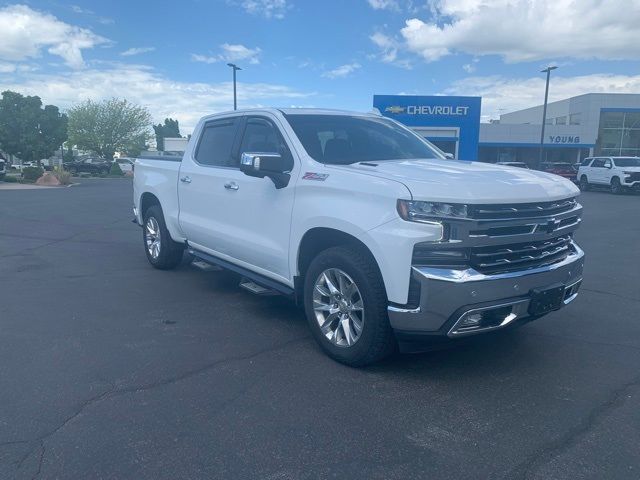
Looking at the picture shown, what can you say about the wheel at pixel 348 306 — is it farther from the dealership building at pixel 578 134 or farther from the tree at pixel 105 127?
the tree at pixel 105 127

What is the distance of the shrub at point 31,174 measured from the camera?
31297mm

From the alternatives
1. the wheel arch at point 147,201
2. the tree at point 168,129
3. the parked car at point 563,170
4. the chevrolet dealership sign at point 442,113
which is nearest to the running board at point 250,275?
the wheel arch at point 147,201

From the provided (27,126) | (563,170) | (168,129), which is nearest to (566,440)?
(563,170)

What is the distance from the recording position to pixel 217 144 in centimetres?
626

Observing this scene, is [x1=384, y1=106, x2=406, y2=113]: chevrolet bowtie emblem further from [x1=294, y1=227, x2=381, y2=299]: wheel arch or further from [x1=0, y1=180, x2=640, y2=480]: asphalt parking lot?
[x1=294, y1=227, x2=381, y2=299]: wheel arch

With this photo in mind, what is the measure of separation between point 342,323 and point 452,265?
107cm

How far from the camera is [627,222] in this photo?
1491 centimetres

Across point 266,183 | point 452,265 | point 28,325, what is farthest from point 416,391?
point 28,325

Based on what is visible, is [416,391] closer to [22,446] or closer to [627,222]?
[22,446]

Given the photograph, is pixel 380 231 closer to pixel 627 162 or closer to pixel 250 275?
pixel 250 275

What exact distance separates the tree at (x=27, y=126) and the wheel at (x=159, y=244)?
35.0 m

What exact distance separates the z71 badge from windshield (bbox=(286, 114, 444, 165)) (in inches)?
A: 8.8

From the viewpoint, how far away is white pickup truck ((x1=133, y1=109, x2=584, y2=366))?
367cm

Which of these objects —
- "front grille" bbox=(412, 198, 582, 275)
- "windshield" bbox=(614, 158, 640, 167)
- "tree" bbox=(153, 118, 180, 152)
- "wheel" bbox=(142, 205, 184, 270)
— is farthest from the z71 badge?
"tree" bbox=(153, 118, 180, 152)
